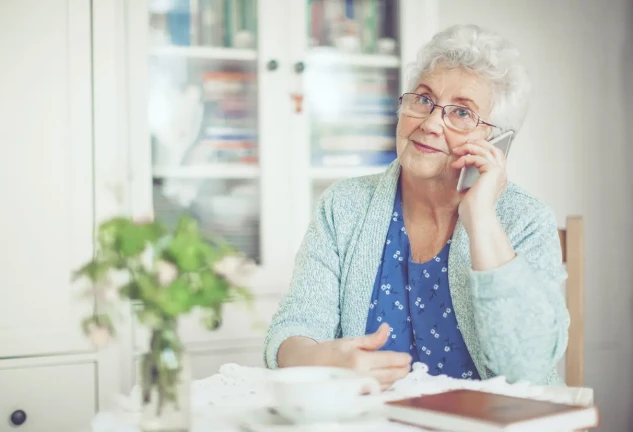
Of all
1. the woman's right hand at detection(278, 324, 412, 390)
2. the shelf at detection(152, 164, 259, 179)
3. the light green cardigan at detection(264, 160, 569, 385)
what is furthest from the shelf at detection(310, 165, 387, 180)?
the woman's right hand at detection(278, 324, 412, 390)

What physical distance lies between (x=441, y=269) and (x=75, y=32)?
46.4 inches

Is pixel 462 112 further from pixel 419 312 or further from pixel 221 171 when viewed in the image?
pixel 221 171

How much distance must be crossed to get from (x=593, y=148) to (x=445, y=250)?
169cm

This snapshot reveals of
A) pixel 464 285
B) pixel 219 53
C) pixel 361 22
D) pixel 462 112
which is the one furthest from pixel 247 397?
pixel 361 22

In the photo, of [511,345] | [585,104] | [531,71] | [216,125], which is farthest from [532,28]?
[511,345]

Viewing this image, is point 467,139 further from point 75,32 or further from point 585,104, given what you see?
point 585,104

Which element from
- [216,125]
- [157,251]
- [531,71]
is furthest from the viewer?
[531,71]

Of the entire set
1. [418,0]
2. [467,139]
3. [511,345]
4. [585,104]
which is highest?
[418,0]

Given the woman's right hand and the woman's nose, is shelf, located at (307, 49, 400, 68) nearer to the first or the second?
the woman's nose

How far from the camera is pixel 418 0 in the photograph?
2377 mm

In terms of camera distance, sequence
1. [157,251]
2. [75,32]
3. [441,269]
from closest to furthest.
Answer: [157,251]
[441,269]
[75,32]

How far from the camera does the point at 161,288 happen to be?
2.53 feet

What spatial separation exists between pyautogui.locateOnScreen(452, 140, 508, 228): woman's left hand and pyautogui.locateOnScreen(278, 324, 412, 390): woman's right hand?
13.8 inches

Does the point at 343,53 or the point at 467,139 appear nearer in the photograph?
the point at 467,139
